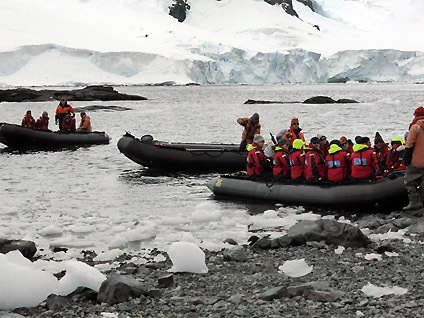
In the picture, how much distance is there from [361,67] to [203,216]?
11532cm

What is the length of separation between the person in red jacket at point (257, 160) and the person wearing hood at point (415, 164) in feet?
11.1

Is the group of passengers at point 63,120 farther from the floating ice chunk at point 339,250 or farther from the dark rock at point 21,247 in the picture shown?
the floating ice chunk at point 339,250

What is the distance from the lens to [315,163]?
38.8 feet

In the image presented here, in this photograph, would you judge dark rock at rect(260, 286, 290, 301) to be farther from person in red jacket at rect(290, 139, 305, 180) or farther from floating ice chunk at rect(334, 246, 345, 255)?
person in red jacket at rect(290, 139, 305, 180)

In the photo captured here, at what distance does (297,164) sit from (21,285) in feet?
23.0

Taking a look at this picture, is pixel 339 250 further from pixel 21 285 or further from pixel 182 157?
pixel 182 157

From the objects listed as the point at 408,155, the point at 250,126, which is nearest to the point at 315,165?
the point at 408,155

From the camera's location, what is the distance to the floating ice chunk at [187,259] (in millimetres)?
7398

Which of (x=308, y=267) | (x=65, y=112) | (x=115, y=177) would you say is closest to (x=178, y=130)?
(x=65, y=112)

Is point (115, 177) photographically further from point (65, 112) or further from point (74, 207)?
point (65, 112)

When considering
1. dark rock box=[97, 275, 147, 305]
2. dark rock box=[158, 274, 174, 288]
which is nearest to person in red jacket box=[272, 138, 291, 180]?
dark rock box=[158, 274, 174, 288]

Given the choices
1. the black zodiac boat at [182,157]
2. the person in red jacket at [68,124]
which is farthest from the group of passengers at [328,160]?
the person in red jacket at [68,124]

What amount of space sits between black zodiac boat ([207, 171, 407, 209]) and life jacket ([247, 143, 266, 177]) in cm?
30

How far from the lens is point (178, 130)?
113 ft
